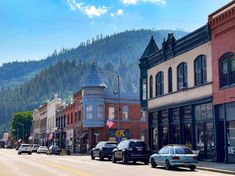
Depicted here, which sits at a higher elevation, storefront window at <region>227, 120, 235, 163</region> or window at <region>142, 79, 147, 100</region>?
window at <region>142, 79, 147, 100</region>

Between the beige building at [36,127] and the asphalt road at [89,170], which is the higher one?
the beige building at [36,127]

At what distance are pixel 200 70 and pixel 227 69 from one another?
13.1ft

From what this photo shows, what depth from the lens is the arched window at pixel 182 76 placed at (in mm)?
37550

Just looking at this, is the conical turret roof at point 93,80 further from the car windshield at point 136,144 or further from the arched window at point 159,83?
the car windshield at point 136,144

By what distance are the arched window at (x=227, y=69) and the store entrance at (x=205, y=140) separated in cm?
361

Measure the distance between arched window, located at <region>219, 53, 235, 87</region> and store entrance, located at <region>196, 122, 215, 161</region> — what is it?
3.61m

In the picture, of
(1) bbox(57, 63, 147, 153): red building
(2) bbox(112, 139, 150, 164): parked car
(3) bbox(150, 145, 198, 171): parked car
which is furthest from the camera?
(1) bbox(57, 63, 147, 153): red building

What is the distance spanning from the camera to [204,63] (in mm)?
34781

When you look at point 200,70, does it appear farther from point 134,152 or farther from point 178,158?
point 178,158

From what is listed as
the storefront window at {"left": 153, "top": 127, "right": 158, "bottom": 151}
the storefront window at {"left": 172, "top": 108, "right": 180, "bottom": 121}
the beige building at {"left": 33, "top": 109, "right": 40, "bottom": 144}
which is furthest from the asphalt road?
the beige building at {"left": 33, "top": 109, "right": 40, "bottom": 144}

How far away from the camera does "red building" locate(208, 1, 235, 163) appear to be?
3056cm

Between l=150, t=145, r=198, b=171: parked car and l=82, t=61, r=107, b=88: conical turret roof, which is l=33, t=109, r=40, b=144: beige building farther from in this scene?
l=150, t=145, r=198, b=171: parked car

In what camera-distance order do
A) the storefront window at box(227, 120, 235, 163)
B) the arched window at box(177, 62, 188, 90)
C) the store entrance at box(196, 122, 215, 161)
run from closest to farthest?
1. the storefront window at box(227, 120, 235, 163)
2. the store entrance at box(196, 122, 215, 161)
3. the arched window at box(177, 62, 188, 90)

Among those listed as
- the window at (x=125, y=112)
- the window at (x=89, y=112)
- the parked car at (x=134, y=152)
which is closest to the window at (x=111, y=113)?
the window at (x=125, y=112)
